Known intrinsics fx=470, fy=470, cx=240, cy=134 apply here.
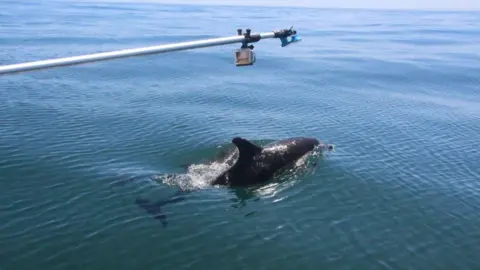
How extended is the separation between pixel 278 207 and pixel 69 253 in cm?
821

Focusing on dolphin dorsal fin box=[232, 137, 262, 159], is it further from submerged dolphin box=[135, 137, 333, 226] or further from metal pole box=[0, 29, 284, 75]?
metal pole box=[0, 29, 284, 75]

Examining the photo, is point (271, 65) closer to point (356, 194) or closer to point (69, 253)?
point (356, 194)

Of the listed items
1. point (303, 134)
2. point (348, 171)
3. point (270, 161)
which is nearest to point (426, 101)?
point (303, 134)

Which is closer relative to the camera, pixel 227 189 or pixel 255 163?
pixel 227 189

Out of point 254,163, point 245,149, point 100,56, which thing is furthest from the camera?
point 254,163

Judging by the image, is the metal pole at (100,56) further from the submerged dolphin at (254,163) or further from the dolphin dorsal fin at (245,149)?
the submerged dolphin at (254,163)

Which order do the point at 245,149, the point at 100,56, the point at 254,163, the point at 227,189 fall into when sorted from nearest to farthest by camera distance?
the point at 100,56, the point at 227,189, the point at 245,149, the point at 254,163

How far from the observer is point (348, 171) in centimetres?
2356

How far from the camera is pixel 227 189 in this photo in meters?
20.7

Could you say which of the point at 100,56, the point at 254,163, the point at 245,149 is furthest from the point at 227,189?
the point at 100,56

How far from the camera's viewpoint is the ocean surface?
16531mm

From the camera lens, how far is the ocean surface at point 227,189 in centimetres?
1653

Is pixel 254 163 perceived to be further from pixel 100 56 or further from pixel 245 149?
pixel 100 56

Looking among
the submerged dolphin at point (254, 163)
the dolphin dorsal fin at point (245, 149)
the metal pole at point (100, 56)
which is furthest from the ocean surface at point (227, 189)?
the metal pole at point (100, 56)
